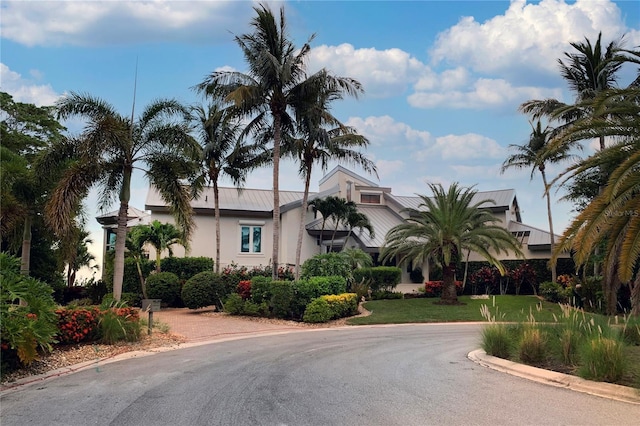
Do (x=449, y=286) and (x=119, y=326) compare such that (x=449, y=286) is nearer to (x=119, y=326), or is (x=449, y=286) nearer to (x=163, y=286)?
(x=163, y=286)

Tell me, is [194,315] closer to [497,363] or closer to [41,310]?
[41,310]

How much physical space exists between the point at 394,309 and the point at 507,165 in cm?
1333

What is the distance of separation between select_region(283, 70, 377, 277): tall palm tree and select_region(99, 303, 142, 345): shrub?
12185 millimetres

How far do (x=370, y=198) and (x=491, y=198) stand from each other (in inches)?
337

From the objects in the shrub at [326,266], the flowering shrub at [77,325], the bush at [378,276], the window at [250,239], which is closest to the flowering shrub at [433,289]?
the bush at [378,276]

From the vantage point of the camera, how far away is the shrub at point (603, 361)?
8258mm

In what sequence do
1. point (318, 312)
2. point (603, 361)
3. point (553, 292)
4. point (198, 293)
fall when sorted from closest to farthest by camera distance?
1. point (603, 361)
2. point (318, 312)
3. point (198, 293)
4. point (553, 292)

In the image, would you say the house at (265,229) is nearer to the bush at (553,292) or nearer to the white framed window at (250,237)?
the white framed window at (250,237)

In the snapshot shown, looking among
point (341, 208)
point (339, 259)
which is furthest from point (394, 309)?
point (341, 208)

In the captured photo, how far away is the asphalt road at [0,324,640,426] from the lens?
22.0 ft

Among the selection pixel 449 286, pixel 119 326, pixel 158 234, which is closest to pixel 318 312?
pixel 119 326

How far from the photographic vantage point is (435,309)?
84.2 ft

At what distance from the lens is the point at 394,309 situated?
83.0 ft

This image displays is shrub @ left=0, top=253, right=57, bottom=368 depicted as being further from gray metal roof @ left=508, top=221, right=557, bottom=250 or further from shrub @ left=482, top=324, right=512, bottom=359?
gray metal roof @ left=508, top=221, right=557, bottom=250
